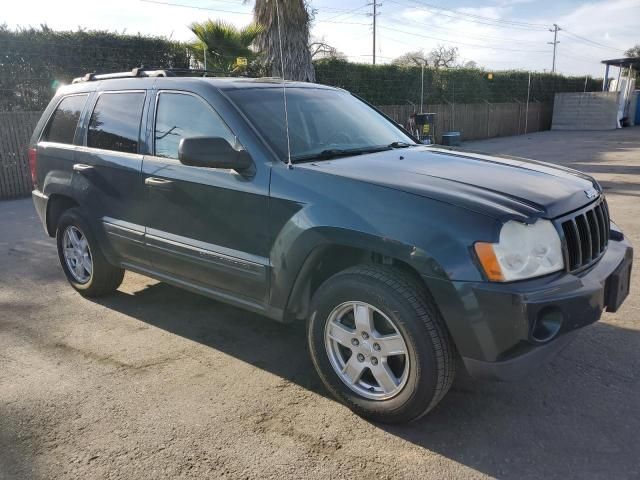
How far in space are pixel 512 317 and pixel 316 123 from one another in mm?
2042

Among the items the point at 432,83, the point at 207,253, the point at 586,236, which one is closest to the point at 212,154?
the point at 207,253

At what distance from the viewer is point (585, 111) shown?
2962 cm

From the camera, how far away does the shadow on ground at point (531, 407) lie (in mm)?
2689

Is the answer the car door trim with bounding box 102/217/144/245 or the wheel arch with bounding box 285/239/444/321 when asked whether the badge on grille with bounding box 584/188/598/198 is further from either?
the car door trim with bounding box 102/217/144/245

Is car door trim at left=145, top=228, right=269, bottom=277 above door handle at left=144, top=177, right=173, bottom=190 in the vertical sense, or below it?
below

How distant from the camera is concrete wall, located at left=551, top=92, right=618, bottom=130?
94.6ft

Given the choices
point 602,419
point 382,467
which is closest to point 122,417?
point 382,467

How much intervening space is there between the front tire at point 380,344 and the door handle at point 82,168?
2511mm

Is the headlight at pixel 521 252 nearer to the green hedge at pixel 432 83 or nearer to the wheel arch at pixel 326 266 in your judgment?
the wheel arch at pixel 326 266

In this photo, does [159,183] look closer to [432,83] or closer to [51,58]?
[51,58]

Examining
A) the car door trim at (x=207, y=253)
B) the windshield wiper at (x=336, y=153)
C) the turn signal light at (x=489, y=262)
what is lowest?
the car door trim at (x=207, y=253)

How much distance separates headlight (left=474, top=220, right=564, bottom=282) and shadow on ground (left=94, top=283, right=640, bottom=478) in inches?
35.1

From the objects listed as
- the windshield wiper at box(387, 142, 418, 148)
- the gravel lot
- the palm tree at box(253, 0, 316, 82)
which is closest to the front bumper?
the gravel lot

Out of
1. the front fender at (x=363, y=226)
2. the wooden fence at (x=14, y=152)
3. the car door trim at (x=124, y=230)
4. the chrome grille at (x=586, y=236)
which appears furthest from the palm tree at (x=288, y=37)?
the chrome grille at (x=586, y=236)
